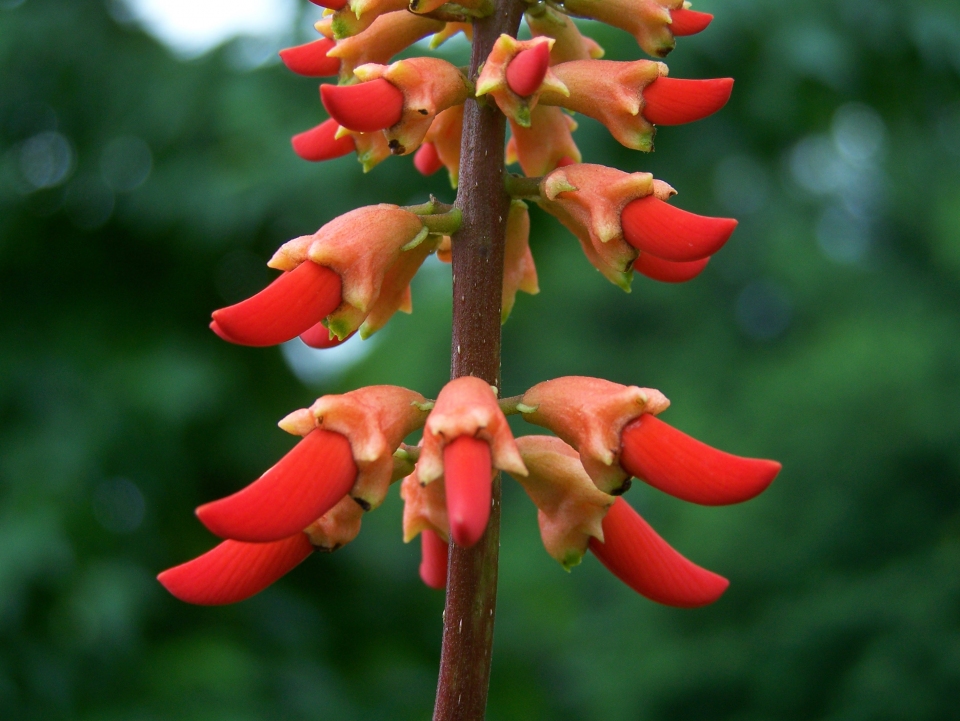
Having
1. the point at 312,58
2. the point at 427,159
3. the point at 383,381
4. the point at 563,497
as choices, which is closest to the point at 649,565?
the point at 563,497

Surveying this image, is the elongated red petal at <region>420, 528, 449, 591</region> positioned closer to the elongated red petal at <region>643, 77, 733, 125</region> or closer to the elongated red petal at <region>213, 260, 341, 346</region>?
the elongated red petal at <region>213, 260, 341, 346</region>

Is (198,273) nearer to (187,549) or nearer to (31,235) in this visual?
(31,235)

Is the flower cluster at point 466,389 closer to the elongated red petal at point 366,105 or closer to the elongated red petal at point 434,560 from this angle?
the elongated red petal at point 366,105

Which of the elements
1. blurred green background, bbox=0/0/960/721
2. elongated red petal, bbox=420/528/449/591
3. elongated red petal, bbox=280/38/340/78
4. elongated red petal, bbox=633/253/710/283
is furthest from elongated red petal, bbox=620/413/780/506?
blurred green background, bbox=0/0/960/721

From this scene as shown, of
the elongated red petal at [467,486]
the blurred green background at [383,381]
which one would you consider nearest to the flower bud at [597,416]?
the elongated red petal at [467,486]

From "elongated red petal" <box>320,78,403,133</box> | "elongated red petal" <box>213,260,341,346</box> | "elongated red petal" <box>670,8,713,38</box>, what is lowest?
"elongated red petal" <box>213,260,341,346</box>

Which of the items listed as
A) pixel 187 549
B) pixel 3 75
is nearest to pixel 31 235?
pixel 3 75
